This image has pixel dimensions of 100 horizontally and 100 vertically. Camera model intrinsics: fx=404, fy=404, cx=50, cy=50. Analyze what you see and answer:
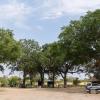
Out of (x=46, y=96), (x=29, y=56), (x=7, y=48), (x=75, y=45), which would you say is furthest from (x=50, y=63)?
(x=46, y=96)

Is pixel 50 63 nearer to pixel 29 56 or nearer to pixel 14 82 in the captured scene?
pixel 29 56

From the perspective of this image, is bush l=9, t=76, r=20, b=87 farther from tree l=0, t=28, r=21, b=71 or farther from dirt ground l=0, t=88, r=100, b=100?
dirt ground l=0, t=88, r=100, b=100

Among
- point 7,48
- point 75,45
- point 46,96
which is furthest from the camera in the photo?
point 75,45

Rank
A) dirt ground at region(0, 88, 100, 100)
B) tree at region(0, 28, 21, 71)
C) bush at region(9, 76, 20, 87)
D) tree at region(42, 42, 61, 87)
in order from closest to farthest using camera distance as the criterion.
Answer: dirt ground at region(0, 88, 100, 100), tree at region(0, 28, 21, 71), tree at region(42, 42, 61, 87), bush at region(9, 76, 20, 87)

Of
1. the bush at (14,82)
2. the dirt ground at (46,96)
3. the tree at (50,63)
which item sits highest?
the tree at (50,63)

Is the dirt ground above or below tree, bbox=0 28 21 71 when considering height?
below

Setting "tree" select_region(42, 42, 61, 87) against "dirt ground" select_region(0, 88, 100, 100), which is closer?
"dirt ground" select_region(0, 88, 100, 100)

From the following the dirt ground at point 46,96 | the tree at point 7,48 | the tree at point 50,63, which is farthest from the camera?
the tree at point 50,63

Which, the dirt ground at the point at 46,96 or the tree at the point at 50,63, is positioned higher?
the tree at the point at 50,63

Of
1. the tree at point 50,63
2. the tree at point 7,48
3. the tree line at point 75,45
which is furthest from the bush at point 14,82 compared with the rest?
the tree at point 7,48

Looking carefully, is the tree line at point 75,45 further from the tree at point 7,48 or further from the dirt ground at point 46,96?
the dirt ground at point 46,96

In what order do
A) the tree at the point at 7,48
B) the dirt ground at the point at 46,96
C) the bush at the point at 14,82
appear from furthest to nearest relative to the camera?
1. the bush at the point at 14,82
2. the tree at the point at 7,48
3. the dirt ground at the point at 46,96

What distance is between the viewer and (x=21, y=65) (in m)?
121

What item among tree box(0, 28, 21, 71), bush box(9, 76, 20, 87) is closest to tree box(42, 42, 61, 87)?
bush box(9, 76, 20, 87)
